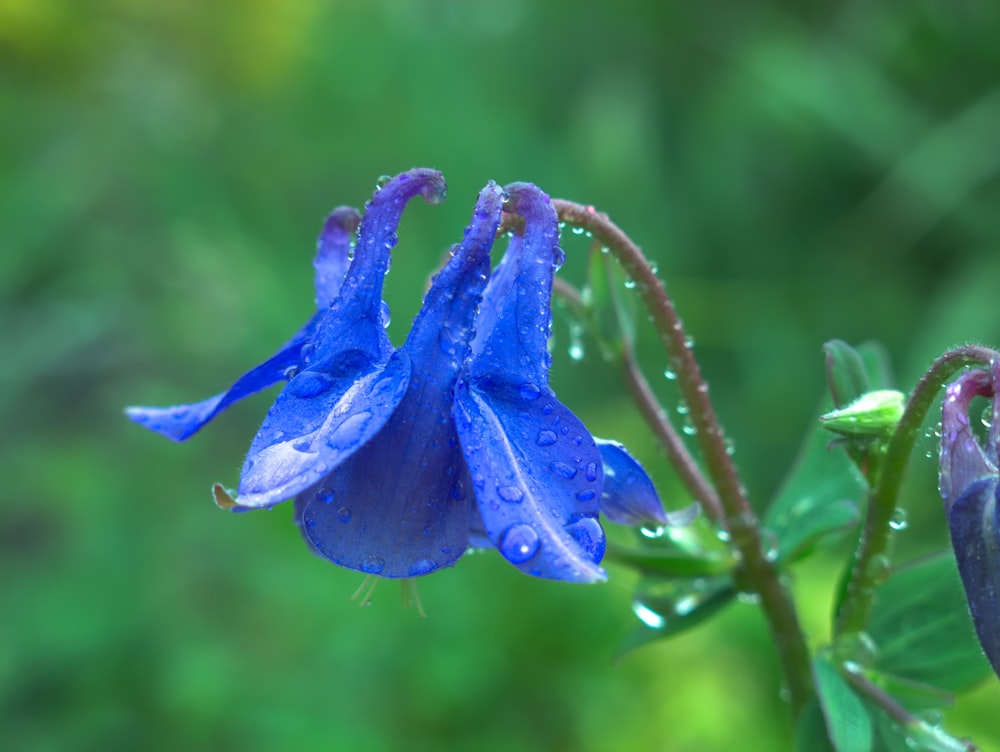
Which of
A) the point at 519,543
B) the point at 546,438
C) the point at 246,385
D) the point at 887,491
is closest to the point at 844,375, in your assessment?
the point at 887,491

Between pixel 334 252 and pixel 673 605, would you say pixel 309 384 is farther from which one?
pixel 673 605

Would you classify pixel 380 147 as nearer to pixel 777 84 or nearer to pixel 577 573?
pixel 777 84

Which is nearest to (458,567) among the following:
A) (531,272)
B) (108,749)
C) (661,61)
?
(108,749)

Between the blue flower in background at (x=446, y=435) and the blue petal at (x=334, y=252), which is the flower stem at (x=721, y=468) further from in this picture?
the blue petal at (x=334, y=252)

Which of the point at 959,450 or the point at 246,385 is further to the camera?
the point at 246,385

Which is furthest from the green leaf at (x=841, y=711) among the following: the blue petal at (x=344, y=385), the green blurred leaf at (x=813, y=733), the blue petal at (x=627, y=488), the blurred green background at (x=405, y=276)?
the blurred green background at (x=405, y=276)

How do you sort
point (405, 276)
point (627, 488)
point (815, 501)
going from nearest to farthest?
point (627, 488)
point (815, 501)
point (405, 276)

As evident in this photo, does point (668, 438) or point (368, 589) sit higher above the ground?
point (668, 438)
